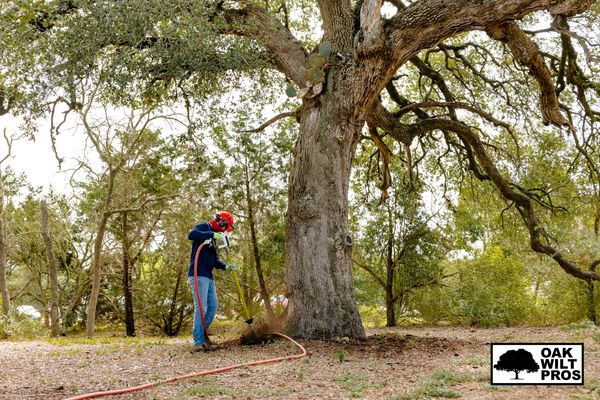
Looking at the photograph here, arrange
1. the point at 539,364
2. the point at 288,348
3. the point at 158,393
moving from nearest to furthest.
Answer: the point at 539,364
the point at 158,393
the point at 288,348

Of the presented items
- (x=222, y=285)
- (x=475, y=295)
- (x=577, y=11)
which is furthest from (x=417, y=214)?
(x=577, y=11)

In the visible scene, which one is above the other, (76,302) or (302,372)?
(302,372)

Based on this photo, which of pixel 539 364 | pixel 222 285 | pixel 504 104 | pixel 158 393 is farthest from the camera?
pixel 222 285

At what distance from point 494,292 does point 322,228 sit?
5848mm

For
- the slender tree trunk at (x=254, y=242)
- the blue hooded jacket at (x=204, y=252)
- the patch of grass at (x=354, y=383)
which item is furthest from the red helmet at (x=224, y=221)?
the slender tree trunk at (x=254, y=242)

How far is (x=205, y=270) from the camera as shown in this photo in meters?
6.82

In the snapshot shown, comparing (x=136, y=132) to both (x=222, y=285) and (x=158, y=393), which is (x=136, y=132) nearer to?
(x=222, y=285)

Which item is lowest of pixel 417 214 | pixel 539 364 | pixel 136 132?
pixel 539 364

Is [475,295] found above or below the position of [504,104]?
below

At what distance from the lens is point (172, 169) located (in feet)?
39.4

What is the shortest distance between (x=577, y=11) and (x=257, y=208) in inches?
284

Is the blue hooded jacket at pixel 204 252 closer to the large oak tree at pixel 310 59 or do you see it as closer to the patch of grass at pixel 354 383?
the large oak tree at pixel 310 59

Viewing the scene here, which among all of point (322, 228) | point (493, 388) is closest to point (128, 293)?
point (322, 228)

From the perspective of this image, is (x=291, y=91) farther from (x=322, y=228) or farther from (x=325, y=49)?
(x=322, y=228)
